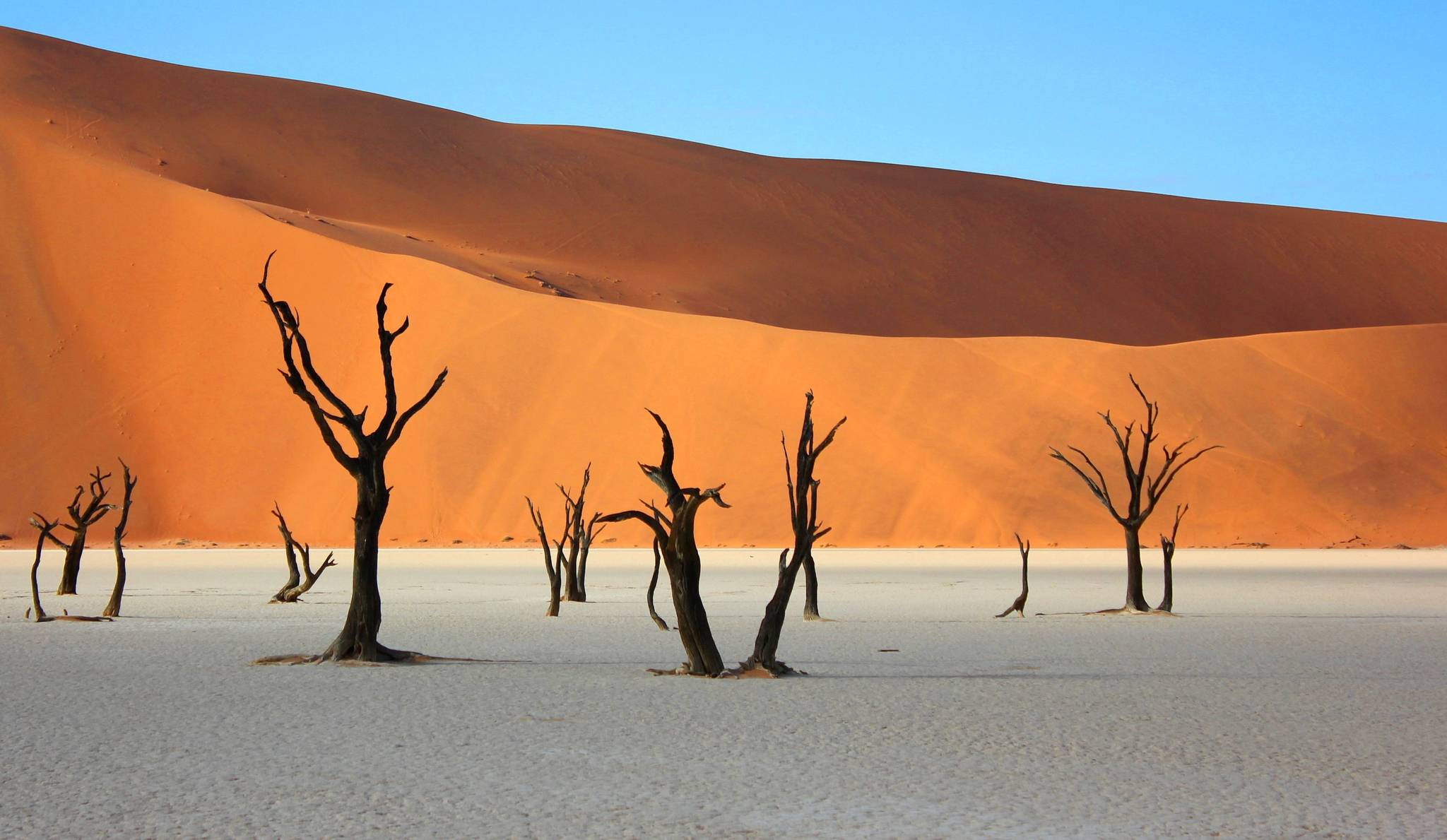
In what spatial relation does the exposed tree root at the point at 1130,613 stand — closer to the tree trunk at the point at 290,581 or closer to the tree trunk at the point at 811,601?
the tree trunk at the point at 811,601

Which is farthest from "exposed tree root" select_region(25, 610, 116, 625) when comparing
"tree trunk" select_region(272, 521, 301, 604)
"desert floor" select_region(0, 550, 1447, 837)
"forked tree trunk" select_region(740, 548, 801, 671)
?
"forked tree trunk" select_region(740, 548, 801, 671)

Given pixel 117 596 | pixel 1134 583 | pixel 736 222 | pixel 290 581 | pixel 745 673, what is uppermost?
pixel 736 222

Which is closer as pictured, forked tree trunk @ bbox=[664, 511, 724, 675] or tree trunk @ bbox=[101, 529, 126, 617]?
forked tree trunk @ bbox=[664, 511, 724, 675]

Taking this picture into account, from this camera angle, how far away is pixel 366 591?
11.6 metres

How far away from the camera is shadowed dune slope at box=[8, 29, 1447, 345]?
7162cm

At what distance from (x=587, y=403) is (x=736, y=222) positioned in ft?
121

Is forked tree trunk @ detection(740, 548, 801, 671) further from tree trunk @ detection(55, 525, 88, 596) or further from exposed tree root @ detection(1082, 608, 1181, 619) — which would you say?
tree trunk @ detection(55, 525, 88, 596)

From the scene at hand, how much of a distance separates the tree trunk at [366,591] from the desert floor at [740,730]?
51cm

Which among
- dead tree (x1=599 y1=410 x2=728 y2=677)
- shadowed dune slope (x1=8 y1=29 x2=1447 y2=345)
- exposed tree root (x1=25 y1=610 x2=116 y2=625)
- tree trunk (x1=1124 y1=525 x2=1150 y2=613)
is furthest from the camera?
shadowed dune slope (x1=8 y1=29 x2=1447 y2=345)

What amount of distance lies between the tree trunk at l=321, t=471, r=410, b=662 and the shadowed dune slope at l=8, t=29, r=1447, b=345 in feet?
161

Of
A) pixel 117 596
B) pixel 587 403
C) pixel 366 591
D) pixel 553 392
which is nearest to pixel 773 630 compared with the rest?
pixel 366 591

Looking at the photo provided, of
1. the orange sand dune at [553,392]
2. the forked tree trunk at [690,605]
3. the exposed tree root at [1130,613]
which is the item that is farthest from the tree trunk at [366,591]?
the orange sand dune at [553,392]

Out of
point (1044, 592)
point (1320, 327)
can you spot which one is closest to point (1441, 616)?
point (1044, 592)

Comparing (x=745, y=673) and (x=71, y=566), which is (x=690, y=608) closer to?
(x=745, y=673)
